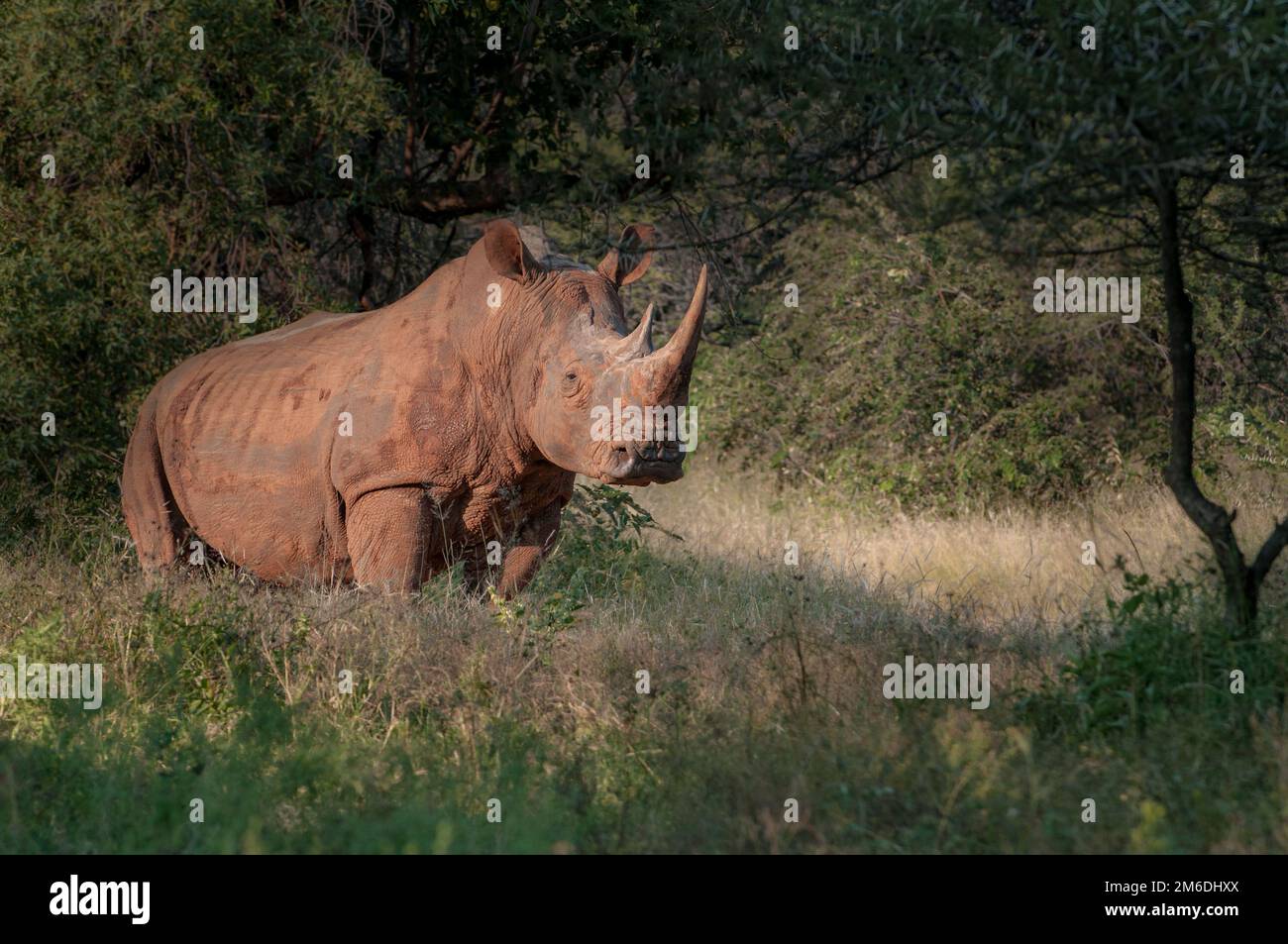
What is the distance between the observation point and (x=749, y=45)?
276 inches

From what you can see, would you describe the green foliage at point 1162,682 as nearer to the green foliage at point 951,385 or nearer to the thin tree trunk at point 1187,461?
the thin tree trunk at point 1187,461

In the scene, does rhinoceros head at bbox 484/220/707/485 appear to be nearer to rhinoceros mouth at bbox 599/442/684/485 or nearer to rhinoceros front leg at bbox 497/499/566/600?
rhinoceros mouth at bbox 599/442/684/485

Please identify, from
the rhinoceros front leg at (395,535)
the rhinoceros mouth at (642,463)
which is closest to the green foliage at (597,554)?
the rhinoceros front leg at (395,535)

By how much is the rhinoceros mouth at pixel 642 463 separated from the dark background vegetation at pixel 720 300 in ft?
2.55

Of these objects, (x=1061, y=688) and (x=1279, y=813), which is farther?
(x=1061, y=688)

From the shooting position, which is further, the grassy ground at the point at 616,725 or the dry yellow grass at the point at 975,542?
the dry yellow grass at the point at 975,542

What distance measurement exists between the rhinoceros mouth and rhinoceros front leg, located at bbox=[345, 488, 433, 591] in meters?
1.00

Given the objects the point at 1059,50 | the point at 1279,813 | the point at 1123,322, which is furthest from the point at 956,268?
the point at 1279,813

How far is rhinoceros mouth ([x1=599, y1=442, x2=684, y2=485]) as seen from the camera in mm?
7156

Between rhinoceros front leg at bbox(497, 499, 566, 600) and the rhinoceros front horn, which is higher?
the rhinoceros front horn

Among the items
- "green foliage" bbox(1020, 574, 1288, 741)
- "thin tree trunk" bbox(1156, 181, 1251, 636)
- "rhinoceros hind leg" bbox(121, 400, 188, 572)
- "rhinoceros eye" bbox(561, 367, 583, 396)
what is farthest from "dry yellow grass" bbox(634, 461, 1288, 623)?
"rhinoceros hind leg" bbox(121, 400, 188, 572)

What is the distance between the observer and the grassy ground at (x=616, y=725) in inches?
209

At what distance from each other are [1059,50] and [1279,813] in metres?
2.69

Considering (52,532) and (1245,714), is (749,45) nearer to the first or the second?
(1245,714)
